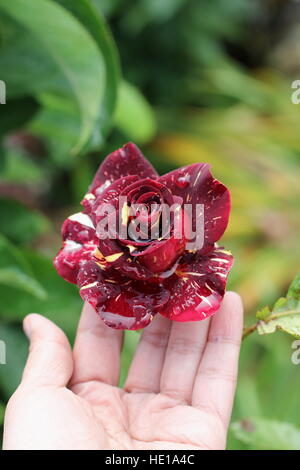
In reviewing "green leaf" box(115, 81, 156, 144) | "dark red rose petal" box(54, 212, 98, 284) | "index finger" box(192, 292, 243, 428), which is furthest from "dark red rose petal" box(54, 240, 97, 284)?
"green leaf" box(115, 81, 156, 144)

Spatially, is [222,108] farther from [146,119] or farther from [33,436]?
[33,436]

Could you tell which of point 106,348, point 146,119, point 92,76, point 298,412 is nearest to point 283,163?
point 146,119

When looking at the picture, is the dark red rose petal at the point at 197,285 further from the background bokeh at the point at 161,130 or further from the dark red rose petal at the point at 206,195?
the background bokeh at the point at 161,130

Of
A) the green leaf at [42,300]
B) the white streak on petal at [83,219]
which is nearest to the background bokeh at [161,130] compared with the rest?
the green leaf at [42,300]

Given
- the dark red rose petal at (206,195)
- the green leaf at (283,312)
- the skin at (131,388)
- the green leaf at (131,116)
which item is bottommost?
the skin at (131,388)

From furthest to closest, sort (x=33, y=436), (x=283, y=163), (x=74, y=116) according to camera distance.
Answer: (x=283, y=163), (x=74, y=116), (x=33, y=436)

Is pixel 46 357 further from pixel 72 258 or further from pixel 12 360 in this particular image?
pixel 12 360
